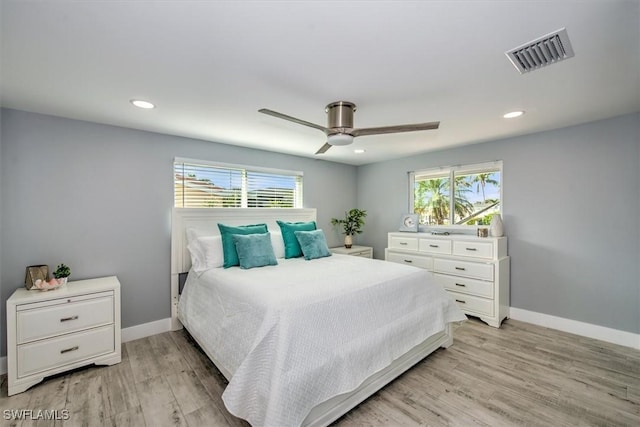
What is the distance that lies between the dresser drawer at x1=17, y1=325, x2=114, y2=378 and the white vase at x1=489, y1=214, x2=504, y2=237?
4421 millimetres

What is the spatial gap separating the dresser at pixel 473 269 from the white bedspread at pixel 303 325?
0.86 metres

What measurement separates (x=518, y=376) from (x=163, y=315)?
3.69 metres

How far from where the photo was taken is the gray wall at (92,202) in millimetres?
2467

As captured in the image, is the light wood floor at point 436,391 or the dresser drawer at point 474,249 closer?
the light wood floor at point 436,391

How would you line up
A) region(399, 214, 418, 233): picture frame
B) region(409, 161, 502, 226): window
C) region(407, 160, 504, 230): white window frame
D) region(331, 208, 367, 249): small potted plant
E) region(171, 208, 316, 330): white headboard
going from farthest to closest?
region(331, 208, 367, 249): small potted plant < region(399, 214, 418, 233): picture frame < region(409, 161, 502, 226): window < region(407, 160, 504, 230): white window frame < region(171, 208, 316, 330): white headboard

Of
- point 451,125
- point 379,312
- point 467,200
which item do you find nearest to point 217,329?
point 379,312

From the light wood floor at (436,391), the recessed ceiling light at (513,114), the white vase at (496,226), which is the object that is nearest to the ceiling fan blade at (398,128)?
the recessed ceiling light at (513,114)

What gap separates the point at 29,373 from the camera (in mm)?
2160

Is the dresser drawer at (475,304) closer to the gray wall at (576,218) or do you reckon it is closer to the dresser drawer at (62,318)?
the gray wall at (576,218)

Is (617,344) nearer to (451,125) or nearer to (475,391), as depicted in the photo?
(475,391)

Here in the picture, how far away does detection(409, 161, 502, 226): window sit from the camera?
3861 mm

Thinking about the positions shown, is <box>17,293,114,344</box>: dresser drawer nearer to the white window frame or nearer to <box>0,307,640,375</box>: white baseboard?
<box>0,307,640,375</box>: white baseboard

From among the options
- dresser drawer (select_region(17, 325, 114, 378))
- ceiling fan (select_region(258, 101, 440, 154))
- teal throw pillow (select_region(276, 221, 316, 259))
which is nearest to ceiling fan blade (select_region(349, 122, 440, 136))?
ceiling fan (select_region(258, 101, 440, 154))

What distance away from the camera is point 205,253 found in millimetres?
3021
